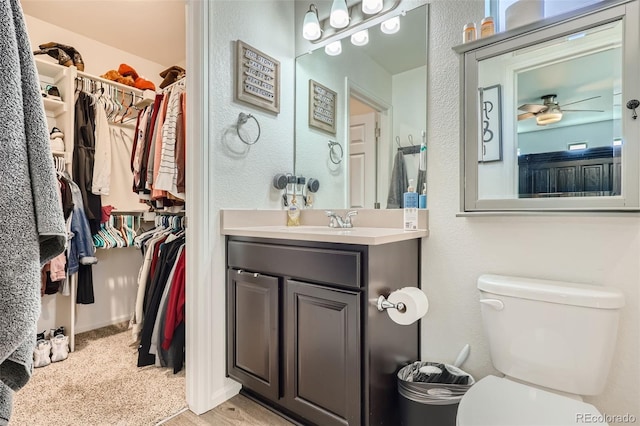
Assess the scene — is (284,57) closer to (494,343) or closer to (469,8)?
(469,8)

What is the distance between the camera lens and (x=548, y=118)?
1.29 metres

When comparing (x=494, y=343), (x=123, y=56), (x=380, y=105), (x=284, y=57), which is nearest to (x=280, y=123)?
(x=284, y=57)

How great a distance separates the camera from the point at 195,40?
1.57 meters

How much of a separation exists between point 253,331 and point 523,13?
1.82 meters

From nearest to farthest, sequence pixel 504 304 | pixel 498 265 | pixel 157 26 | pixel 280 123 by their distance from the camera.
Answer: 1. pixel 504 304
2. pixel 498 265
3. pixel 280 123
4. pixel 157 26

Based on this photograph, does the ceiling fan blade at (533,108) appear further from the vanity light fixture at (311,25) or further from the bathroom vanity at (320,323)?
the vanity light fixture at (311,25)

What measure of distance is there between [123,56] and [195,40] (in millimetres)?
1839

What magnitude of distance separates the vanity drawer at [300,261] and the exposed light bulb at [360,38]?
1298mm

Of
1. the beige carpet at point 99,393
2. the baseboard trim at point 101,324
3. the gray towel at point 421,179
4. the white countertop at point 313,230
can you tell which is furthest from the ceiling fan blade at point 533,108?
A: the baseboard trim at point 101,324

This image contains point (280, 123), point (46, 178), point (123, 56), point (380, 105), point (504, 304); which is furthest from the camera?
point (123, 56)

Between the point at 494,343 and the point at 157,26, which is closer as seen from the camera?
the point at 494,343

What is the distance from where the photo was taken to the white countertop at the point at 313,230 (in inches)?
49.1

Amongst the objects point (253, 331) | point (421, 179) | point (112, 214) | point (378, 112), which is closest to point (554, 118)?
point (421, 179)

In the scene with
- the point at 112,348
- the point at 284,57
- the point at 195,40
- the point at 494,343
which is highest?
the point at 284,57
